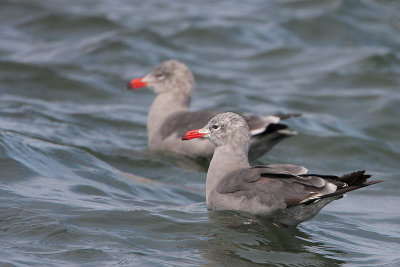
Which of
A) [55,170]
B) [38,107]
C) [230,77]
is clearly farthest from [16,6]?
[55,170]

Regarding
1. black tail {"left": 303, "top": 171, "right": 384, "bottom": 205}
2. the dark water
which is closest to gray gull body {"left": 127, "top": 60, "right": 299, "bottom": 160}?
the dark water

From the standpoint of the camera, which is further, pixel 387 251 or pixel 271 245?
pixel 387 251

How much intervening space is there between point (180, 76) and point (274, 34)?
7.72 meters

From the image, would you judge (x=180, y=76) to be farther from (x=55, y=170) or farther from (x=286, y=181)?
(x=286, y=181)

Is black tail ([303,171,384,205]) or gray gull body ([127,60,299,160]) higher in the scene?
gray gull body ([127,60,299,160])

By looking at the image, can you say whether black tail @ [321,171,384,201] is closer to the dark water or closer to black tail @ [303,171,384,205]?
black tail @ [303,171,384,205]

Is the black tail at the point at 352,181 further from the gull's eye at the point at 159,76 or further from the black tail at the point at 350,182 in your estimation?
the gull's eye at the point at 159,76

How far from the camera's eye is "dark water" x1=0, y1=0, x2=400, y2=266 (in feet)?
20.3

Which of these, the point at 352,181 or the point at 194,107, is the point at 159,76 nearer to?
the point at 194,107

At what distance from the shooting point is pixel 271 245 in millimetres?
6336

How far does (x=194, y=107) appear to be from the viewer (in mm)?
13336

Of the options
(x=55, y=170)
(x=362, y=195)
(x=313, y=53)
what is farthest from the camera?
(x=313, y=53)

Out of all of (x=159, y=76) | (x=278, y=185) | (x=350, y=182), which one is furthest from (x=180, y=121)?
(x=350, y=182)

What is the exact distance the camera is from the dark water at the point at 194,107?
6.20 metres
